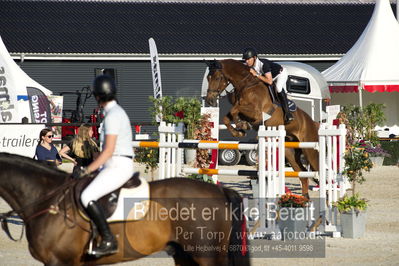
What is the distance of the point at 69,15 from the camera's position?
116 ft

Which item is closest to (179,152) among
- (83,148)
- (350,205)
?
(83,148)

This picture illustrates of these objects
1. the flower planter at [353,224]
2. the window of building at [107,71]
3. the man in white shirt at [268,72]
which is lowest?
the flower planter at [353,224]

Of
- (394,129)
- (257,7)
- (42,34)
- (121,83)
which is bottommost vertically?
(394,129)

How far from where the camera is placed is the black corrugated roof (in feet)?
108

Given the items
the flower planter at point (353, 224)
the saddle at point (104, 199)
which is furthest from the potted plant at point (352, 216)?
the saddle at point (104, 199)

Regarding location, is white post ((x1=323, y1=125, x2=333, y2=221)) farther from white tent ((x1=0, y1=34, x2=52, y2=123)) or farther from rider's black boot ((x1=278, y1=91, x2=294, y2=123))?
white tent ((x1=0, y1=34, x2=52, y2=123))

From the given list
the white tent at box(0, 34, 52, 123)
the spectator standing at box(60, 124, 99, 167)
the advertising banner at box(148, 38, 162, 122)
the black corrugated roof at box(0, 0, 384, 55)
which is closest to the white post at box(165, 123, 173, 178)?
the spectator standing at box(60, 124, 99, 167)

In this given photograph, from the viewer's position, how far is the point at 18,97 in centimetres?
2553

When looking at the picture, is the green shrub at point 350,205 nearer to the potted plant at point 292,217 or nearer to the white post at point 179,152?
the potted plant at point 292,217

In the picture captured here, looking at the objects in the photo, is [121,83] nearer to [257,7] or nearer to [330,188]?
[257,7]

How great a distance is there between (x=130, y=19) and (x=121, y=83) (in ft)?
14.5

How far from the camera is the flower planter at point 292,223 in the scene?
10.8 m

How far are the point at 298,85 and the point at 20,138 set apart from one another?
7.13 meters

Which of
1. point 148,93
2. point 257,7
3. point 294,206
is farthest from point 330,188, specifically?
point 257,7
